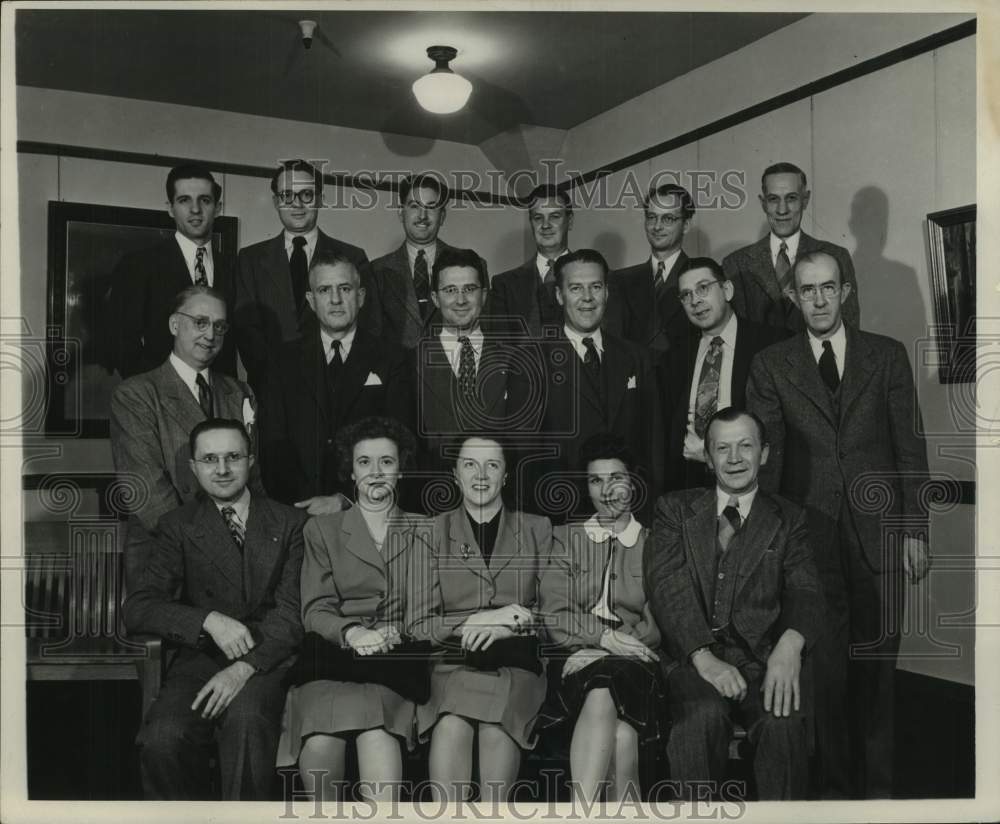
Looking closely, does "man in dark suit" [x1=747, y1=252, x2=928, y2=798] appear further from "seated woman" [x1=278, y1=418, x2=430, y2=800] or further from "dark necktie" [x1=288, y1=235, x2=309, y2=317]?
"dark necktie" [x1=288, y1=235, x2=309, y2=317]

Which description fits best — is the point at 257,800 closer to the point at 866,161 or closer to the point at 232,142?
the point at 232,142

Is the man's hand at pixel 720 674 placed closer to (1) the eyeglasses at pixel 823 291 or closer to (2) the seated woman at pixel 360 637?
(2) the seated woman at pixel 360 637

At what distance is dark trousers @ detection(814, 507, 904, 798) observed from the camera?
2678mm

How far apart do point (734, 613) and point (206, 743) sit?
1.52 meters

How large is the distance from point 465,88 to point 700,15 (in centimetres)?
76

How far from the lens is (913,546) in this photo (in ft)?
9.16

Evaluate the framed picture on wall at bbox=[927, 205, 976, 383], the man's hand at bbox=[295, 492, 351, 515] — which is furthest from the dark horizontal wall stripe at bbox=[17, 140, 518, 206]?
the framed picture on wall at bbox=[927, 205, 976, 383]

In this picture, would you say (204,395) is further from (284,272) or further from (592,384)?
(592,384)

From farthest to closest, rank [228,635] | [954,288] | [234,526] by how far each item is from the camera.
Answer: [954,288], [234,526], [228,635]

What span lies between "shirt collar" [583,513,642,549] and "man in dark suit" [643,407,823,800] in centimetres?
6

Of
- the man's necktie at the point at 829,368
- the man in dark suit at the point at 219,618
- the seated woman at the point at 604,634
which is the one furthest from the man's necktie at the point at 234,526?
the man's necktie at the point at 829,368

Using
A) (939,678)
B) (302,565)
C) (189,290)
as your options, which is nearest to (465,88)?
(189,290)

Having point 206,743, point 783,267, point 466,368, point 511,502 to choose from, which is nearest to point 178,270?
point 466,368

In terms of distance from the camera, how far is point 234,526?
8.86 feet
